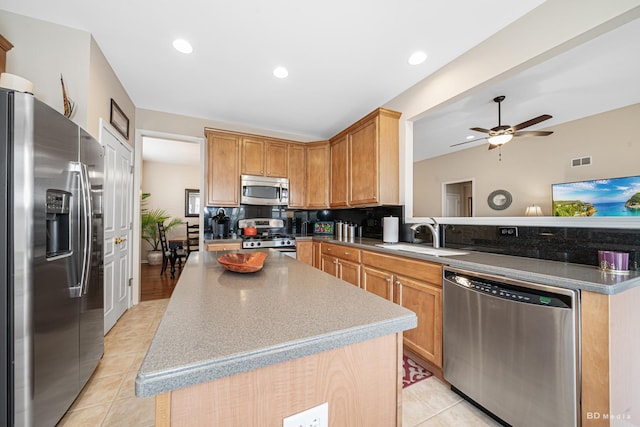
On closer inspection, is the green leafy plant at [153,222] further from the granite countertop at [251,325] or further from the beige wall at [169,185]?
the granite countertop at [251,325]

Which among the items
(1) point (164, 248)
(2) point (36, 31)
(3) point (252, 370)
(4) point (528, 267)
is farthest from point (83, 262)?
(1) point (164, 248)

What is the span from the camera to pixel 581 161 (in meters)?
3.90

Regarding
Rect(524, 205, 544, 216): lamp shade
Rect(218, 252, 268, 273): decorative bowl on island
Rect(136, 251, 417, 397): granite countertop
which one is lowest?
Rect(136, 251, 417, 397): granite countertop

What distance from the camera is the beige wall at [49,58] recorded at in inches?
70.2

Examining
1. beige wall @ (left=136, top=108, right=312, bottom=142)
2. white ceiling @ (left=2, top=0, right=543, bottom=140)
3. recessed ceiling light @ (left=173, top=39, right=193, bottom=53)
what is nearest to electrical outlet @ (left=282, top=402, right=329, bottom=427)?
white ceiling @ (left=2, top=0, right=543, bottom=140)

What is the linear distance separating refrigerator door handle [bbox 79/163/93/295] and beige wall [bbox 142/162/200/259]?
17.6 ft

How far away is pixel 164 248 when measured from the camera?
5.13 m

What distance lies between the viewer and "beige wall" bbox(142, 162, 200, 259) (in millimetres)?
6273

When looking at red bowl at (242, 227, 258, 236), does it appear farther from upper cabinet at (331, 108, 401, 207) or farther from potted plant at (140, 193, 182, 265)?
potted plant at (140, 193, 182, 265)

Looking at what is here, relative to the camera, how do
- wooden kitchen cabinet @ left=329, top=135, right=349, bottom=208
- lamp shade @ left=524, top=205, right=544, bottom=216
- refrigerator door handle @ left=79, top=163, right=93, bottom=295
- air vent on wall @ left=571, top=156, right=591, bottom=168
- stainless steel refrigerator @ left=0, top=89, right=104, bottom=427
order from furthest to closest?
lamp shade @ left=524, top=205, right=544, bottom=216, air vent on wall @ left=571, top=156, right=591, bottom=168, wooden kitchen cabinet @ left=329, top=135, right=349, bottom=208, refrigerator door handle @ left=79, top=163, right=93, bottom=295, stainless steel refrigerator @ left=0, top=89, right=104, bottom=427

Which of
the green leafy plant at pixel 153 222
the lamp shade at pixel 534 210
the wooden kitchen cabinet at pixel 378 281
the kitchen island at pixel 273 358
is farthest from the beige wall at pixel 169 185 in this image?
the lamp shade at pixel 534 210

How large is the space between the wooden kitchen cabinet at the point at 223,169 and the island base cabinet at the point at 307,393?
3.20m

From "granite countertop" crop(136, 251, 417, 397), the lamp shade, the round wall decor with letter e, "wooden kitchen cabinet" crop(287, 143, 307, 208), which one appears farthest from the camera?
the round wall decor with letter e

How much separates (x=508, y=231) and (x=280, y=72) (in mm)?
2437
